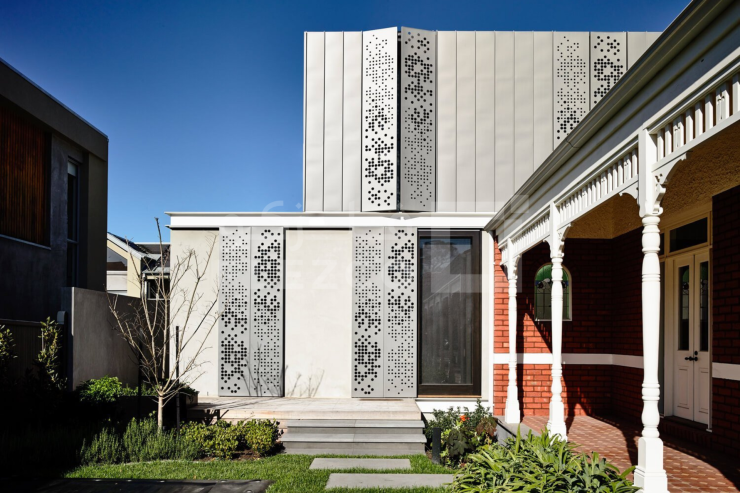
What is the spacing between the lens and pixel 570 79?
1184 cm

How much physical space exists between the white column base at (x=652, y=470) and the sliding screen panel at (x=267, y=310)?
762 centimetres

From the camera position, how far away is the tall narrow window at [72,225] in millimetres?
12688

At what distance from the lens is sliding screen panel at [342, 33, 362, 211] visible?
11.6 metres

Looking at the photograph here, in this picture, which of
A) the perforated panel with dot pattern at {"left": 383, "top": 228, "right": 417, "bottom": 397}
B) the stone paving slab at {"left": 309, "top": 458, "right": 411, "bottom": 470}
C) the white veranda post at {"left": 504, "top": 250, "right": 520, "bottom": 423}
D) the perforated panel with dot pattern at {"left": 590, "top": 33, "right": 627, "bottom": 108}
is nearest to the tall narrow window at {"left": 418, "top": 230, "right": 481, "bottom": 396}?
the perforated panel with dot pattern at {"left": 383, "top": 228, "right": 417, "bottom": 397}

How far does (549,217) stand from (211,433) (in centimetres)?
540

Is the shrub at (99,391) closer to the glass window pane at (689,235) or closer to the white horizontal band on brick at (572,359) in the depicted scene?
the white horizontal band on brick at (572,359)

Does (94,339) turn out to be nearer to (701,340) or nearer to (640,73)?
(640,73)

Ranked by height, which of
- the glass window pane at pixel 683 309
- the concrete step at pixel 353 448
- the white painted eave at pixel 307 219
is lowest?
the concrete step at pixel 353 448

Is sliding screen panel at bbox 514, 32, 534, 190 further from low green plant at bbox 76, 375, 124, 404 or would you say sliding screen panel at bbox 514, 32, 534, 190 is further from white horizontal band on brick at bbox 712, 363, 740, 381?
low green plant at bbox 76, 375, 124, 404

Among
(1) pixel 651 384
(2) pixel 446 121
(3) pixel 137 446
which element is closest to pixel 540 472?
(1) pixel 651 384

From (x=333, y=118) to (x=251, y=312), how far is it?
4404 mm

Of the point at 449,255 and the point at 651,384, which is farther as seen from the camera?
the point at 449,255

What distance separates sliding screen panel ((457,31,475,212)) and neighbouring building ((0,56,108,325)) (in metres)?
8.35

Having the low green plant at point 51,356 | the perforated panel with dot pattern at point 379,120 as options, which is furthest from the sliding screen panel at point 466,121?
the low green plant at point 51,356
